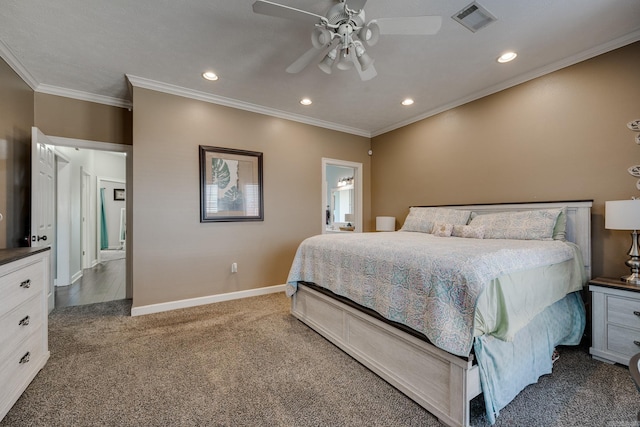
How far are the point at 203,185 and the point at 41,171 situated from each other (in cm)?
172

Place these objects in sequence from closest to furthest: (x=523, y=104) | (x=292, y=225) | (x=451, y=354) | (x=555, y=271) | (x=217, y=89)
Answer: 1. (x=451, y=354)
2. (x=555, y=271)
3. (x=523, y=104)
4. (x=217, y=89)
5. (x=292, y=225)

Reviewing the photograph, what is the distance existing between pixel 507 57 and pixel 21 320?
4.51 m

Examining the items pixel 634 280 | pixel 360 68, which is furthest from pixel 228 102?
pixel 634 280

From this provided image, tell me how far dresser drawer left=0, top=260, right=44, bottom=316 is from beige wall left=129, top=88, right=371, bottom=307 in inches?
43.0

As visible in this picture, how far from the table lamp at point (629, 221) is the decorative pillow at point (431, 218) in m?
1.29

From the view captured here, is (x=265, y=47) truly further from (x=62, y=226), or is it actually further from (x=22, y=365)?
(x=62, y=226)

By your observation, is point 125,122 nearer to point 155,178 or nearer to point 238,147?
point 155,178

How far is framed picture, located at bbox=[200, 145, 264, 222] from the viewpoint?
3.53m

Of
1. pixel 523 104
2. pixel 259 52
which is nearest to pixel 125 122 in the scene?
pixel 259 52

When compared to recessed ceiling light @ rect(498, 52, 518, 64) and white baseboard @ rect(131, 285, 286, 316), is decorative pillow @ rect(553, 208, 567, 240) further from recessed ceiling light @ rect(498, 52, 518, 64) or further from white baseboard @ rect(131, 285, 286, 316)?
white baseboard @ rect(131, 285, 286, 316)

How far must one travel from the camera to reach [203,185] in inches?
138

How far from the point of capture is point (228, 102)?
3.67 m

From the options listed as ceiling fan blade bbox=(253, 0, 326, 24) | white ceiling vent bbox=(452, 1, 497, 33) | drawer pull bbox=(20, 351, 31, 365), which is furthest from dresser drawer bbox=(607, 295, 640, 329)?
drawer pull bbox=(20, 351, 31, 365)

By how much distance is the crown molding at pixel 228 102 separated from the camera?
123 inches
